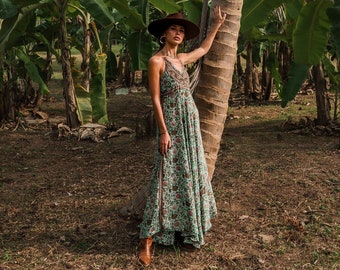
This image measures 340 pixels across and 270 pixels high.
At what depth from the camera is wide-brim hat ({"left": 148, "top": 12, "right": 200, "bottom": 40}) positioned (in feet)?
11.6

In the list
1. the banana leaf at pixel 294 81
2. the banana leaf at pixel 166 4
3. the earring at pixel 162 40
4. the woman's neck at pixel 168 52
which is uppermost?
the banana leaf at pixel 166 4

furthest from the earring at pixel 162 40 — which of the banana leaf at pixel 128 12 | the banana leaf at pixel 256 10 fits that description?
the banana leaf at pixel 128 12

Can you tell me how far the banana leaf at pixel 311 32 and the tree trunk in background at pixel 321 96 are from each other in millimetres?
2220

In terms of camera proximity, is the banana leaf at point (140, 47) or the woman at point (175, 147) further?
the banana leaf at point (140, 47)

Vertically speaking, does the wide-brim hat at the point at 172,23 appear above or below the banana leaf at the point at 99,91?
above

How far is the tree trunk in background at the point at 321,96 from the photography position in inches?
304

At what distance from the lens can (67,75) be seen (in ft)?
26.3

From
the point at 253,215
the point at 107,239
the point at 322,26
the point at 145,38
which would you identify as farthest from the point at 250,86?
the point at 107,239

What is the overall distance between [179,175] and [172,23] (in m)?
1.17

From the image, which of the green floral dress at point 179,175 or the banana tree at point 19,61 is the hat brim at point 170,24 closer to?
the green floral dress at point 179,175

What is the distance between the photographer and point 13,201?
17.0 ft

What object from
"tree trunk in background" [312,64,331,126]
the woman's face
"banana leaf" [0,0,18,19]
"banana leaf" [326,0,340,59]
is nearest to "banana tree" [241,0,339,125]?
"banana leaf" [326,0,340,59]

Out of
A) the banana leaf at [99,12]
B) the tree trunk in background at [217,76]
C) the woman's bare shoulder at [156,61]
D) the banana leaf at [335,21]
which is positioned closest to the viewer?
Answer: the woman's bare shoulder at [156,61]

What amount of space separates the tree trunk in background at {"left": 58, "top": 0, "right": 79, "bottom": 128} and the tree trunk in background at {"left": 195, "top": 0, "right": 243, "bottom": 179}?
439 centimetres
